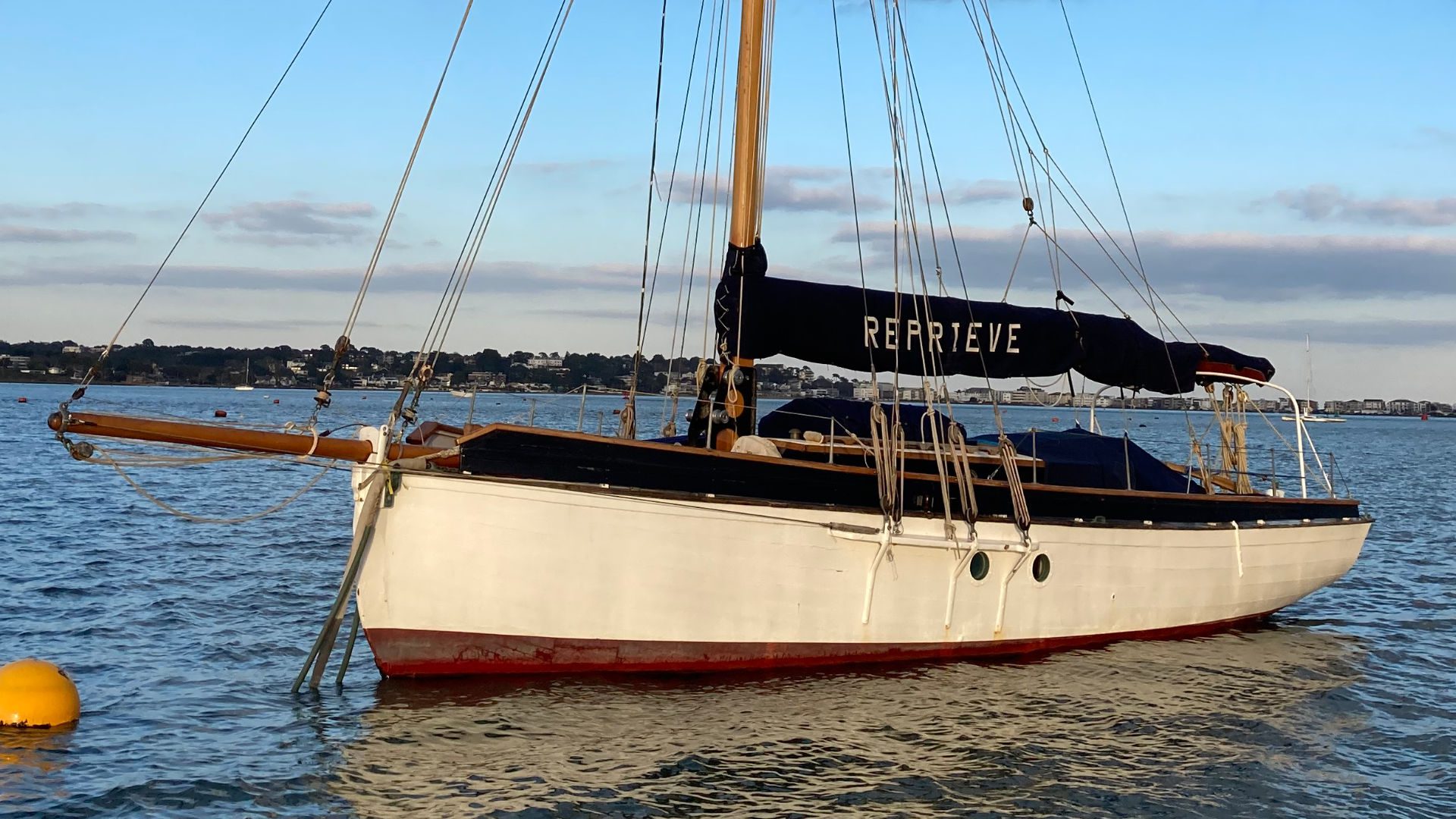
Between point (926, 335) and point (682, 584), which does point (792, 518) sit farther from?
point (926, 335)

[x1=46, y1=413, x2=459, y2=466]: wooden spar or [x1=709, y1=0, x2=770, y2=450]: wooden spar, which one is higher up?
[x1=709, y1=0, x2=770, y2=450]: wooden spar

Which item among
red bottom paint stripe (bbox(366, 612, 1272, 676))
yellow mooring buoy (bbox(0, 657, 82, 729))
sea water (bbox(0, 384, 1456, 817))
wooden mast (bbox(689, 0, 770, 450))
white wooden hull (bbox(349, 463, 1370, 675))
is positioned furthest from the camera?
wooden mast (bbox(689, 0, 770, 450))

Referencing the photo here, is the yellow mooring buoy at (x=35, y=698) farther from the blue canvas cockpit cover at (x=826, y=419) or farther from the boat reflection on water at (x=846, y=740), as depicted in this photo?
the blue canvas cockpit cover at (x=826, y=419)

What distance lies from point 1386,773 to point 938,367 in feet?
21.1

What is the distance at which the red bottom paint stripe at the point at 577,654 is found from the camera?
12.0 m

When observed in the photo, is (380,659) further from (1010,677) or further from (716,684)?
(1010,677)

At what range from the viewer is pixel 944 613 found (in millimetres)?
13594

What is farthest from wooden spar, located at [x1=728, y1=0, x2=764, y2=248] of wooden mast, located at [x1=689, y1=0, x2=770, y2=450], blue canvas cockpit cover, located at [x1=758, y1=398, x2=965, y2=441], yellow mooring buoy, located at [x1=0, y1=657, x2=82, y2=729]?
yellow mooring buoy, located at [x1=0, y1=657, x2=82, y2=729]

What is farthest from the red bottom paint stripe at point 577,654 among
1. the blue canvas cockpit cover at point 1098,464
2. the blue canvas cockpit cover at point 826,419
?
the blue canvas cockpit cover at point 1098,464

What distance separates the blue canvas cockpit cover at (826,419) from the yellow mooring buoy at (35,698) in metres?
7.84

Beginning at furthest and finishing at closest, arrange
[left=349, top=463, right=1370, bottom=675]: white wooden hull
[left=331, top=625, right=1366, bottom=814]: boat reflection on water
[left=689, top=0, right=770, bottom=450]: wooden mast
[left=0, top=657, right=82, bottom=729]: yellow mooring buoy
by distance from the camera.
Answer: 1. [left=689, top=0, right=770, bottom=450]: wooden mast
2. [left=349, top=463, right=1370, bottom=675]: white wooden hull
3. [left=0, top=657, right=82, bottom=729]: yellow mooring buoy
4. [left=331, top=625, right=1366, bottom=814]: boat reflection on water

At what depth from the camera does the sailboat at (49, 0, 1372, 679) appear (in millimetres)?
11672

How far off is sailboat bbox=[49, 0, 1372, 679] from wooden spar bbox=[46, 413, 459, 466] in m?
0.03

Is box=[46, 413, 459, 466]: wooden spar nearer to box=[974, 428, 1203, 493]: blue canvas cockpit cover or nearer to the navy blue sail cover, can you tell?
the navy blue sail cover
